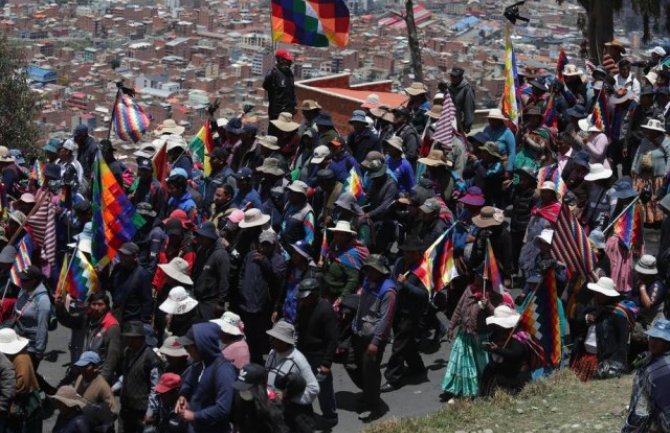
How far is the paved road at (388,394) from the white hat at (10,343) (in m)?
1.55

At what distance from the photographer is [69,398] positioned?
9258 mm

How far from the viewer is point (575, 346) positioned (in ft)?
36.9

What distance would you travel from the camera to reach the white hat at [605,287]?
10.6 m

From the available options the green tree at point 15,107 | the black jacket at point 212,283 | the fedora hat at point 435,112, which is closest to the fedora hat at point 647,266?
the black jacket at point 212,283

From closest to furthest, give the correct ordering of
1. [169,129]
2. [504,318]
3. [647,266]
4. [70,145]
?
[504,318]
[647,266]
[70,145]
[169,129]

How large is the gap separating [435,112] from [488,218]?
423 cm

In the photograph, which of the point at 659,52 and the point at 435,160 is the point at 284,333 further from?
the point at 659,52

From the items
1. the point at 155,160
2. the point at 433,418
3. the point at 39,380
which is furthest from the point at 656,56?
the point at 39,380

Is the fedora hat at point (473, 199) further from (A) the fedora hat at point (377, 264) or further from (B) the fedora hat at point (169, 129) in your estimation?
(B) the fedora hat at point (169, 129)

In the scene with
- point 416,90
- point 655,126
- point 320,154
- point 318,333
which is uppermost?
point 655,126

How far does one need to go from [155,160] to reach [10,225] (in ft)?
6.15

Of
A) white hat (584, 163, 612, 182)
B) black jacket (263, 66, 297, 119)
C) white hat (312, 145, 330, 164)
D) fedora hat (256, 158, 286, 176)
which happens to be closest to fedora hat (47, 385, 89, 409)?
fedora hat (256, 158, 286, 176)

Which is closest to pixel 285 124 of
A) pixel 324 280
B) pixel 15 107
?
pixel 324 280

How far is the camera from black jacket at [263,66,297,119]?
685 inches
